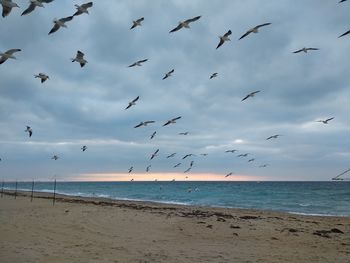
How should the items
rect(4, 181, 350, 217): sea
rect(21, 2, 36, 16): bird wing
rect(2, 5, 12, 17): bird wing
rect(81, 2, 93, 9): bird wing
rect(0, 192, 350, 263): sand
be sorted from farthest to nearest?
rect(4, 181, 350, 217): sea
rect(81, 2, 93, 9): bird wing
rect(21, 2, 36, 16): bird wing
rect(2, 5, 12, 17): bird wing
rect(0, 192, 350, 263): sand

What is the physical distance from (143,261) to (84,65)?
7.62m

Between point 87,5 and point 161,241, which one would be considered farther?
point 161,241

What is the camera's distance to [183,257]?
11.3 meters

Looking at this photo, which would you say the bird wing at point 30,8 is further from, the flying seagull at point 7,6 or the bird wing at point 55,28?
the bird wing at point 55,28

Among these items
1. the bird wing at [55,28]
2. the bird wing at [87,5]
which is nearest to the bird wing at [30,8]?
the bird wing at [55,28]

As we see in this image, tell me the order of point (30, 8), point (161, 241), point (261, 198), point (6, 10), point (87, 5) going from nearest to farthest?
point (6, 10) < point (30, 8) < point (87, 5) < point (161, 241) < point (261, 198)

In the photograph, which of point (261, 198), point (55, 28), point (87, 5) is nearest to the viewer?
point (87, 5)

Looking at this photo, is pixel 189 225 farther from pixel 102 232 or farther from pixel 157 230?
pixel 102 232

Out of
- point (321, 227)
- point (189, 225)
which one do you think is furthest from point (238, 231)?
point (321, 227)

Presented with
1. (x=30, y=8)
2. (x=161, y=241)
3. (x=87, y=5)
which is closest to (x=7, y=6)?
(x=30, y=8)

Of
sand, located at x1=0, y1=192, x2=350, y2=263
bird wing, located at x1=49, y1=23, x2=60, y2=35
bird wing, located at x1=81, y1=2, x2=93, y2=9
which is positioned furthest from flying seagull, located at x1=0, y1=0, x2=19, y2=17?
sand, located at x1=0, y1=192, x2=350, y2=263

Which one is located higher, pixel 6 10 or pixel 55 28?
pixel 55 28

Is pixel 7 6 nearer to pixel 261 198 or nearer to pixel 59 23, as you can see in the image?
pixel 59 23

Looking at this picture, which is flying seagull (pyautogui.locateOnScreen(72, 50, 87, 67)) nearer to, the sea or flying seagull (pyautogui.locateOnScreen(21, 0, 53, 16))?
flying seagull (pyautogui.locateOnScreen(21, 0, 53, 16))
